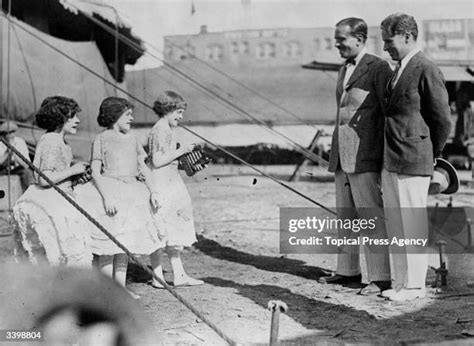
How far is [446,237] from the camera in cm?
475

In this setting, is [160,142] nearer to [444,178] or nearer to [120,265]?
[120,265]

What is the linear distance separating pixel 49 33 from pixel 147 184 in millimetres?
3420

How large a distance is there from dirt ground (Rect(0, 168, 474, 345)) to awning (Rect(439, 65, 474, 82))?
4.82 m

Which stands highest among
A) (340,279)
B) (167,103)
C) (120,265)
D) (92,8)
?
(92,8)

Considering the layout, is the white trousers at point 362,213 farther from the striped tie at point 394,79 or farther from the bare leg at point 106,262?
the bare leg at point 106,262

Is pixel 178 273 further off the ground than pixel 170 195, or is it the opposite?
A: pixel 170 195

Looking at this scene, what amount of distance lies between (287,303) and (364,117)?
3.52 ft

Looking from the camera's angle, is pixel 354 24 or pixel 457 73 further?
pixel 457 73

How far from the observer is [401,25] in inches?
115

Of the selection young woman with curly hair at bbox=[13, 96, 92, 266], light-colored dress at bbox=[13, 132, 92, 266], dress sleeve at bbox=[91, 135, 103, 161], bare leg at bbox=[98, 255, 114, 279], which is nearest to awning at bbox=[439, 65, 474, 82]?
dress sleeve at bbox=[91, 135, 103, 161]

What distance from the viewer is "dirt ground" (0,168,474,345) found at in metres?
2.37

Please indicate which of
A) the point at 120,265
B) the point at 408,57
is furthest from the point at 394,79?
the point at 120,265

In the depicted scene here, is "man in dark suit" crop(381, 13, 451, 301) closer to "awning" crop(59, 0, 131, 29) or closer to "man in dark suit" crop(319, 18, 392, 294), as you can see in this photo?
"man in dark suit" crop(319, 18, 392, 294)

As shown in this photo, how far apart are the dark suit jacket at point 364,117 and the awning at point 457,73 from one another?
218 inches
